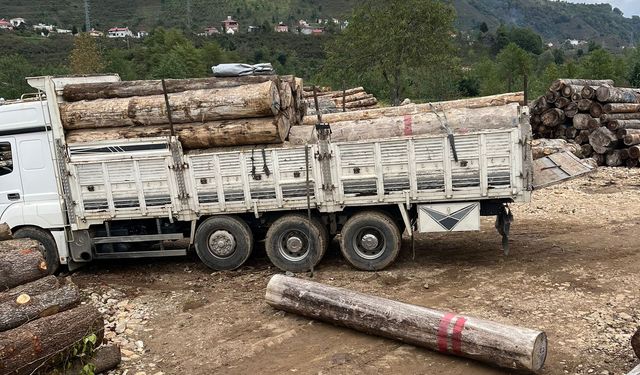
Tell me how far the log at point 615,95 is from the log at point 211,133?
13042 millimetres

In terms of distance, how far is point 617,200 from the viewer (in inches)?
507

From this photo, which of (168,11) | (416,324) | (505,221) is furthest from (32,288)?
(168,11)

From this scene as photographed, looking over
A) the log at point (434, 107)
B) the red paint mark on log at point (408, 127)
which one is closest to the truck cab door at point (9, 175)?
the log at point (434, 107)

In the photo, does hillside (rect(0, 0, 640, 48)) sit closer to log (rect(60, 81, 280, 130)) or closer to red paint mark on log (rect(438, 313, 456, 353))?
Result: log (rect(60, 81, 280, 130))

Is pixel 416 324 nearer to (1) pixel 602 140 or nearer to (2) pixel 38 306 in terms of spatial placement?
(2) pixel 38 306

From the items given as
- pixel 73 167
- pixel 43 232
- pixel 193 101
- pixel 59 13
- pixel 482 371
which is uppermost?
pixel 59 13

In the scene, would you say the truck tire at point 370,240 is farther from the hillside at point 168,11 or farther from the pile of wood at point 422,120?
the hillside at point 168,11

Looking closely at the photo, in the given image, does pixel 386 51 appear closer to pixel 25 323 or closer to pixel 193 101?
pixel 193 101

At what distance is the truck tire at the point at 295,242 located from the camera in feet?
29.0

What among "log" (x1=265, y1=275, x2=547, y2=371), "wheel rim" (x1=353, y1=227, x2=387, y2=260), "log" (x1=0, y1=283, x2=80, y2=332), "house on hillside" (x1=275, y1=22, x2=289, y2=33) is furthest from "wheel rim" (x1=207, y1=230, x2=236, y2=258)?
"house on hillside" (x1=275, y1=22, x2=289, y2=33)

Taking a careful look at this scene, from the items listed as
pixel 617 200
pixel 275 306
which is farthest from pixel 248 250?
pixel 617 200

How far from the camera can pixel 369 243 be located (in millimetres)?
8711

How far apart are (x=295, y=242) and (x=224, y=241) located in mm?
1187

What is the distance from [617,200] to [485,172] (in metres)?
6.56
